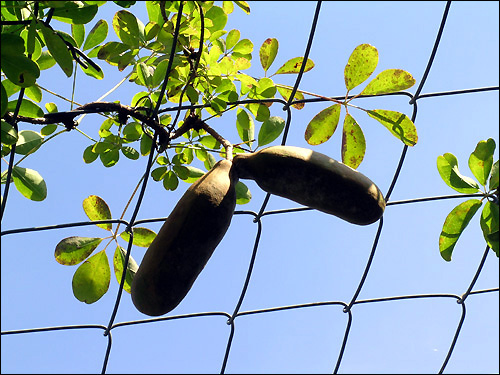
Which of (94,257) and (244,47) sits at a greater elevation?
(244,47)

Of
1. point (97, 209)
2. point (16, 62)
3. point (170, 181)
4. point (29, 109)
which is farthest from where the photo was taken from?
point (170, 181)

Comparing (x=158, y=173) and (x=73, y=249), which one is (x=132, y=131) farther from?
(x=73, y=249)

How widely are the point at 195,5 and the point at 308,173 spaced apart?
374 mm

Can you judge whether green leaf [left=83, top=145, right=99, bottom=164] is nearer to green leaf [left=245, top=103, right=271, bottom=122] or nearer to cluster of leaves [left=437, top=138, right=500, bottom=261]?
green leaf [left=245, top=103, right=271, bottom=122]

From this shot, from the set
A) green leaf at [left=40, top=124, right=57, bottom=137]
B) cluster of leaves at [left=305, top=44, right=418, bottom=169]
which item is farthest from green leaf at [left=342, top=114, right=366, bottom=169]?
green leaf at [left=40, top=124, right=57, bottom=137]

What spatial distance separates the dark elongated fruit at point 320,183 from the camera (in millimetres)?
1071

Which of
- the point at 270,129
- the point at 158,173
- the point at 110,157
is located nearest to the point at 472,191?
the point at 270,129

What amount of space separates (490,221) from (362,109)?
36cm

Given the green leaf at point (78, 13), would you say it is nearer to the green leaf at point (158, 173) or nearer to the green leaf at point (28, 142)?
the green leaf at point (28, 142)

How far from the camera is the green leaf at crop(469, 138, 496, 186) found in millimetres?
1217

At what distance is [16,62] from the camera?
0.99 m

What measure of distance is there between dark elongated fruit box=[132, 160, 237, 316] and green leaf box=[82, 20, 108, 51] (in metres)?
0.41

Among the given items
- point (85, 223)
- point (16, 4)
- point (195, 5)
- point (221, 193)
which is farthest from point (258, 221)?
point (16, 4)

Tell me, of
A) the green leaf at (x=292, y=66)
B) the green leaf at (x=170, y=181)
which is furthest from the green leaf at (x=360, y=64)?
the green leaf at (x=170, y=181)
